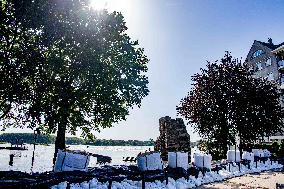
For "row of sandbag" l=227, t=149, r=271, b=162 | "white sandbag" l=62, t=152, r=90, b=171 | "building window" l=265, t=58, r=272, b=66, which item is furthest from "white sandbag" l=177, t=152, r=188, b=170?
"building window" l=265, t=58, r=272, b=66

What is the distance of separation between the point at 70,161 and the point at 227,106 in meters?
20.7

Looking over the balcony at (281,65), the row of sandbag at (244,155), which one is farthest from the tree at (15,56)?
the balcony at (281,65)

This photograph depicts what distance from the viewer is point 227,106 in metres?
29.1

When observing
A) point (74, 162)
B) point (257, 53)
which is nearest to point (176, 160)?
point (74, 162)

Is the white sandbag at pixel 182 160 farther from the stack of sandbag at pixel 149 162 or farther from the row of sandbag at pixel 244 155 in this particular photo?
the row of sandbag at pixel 244 155

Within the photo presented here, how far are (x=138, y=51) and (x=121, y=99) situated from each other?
4485 millimetres

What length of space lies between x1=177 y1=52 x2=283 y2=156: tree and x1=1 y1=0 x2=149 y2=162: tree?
7.48 metres

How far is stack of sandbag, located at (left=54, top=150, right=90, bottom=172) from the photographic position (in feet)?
36.8

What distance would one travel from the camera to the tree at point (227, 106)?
94.7ft

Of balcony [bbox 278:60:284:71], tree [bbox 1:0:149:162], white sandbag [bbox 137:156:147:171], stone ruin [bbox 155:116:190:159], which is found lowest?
white sandbag [bbox 137:156:147:171]

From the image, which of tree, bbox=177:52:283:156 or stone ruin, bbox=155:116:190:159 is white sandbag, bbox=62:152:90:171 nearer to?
stone ruin, bbox=155:116:190:159

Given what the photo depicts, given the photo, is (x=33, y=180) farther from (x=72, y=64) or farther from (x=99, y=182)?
(x=72, y=64)

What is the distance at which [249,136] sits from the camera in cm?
2973

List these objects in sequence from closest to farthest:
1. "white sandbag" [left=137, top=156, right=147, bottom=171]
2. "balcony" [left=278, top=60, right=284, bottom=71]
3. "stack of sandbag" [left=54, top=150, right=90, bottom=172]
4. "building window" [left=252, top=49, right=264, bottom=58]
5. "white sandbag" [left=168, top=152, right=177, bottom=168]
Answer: "stack of sandbag" [left=54, top=150, right=90, bottom=172] < "white sandbag" [left=137, top=156, right=147, bottom=171] < "white sandbag" [left=168, top=152, right=177, bottom=168] < "balcony" [left=278, top=60, right=284, bottom=71] < "building window" [left=252, top=49, right=264, bottom=58]
